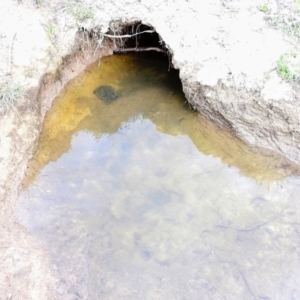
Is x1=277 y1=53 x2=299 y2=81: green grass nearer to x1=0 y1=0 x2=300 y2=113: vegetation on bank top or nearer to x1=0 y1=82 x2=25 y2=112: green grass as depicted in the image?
x1=0 y1=0 x2=300 y2=113: vegetation on bank top

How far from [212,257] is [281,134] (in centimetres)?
152

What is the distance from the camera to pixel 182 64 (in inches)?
173

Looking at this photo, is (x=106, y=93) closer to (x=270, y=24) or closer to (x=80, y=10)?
(x=80, y=10)

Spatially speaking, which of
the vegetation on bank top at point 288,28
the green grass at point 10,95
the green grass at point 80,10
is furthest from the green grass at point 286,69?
the green grass at point 10,95

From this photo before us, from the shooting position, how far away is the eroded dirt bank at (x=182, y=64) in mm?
3961

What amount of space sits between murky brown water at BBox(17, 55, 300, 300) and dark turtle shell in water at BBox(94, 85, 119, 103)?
0.09 metres

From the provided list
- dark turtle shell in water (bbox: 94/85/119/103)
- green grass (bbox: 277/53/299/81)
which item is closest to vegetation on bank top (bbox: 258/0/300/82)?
green grass (bbox: 277/53/299/81)

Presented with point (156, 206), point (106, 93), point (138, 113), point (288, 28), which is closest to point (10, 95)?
point (106, 93)

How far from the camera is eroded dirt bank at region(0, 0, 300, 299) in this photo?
3.96m

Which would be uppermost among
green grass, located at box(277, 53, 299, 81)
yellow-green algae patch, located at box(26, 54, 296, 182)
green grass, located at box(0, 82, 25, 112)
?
green grass, located at box(277, 53, 299, 81)

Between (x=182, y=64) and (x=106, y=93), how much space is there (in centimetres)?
104

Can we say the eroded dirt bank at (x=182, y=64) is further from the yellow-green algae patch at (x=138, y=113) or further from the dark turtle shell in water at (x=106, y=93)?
the dark turtle shell in water at (x=106, y=93)

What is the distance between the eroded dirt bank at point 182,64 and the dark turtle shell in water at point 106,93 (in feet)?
1.36

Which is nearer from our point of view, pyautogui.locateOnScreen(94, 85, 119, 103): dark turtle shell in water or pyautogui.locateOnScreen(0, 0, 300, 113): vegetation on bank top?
pyautogui.locateOnScreen(0, 0, 300, 113): vegetation on bank top
